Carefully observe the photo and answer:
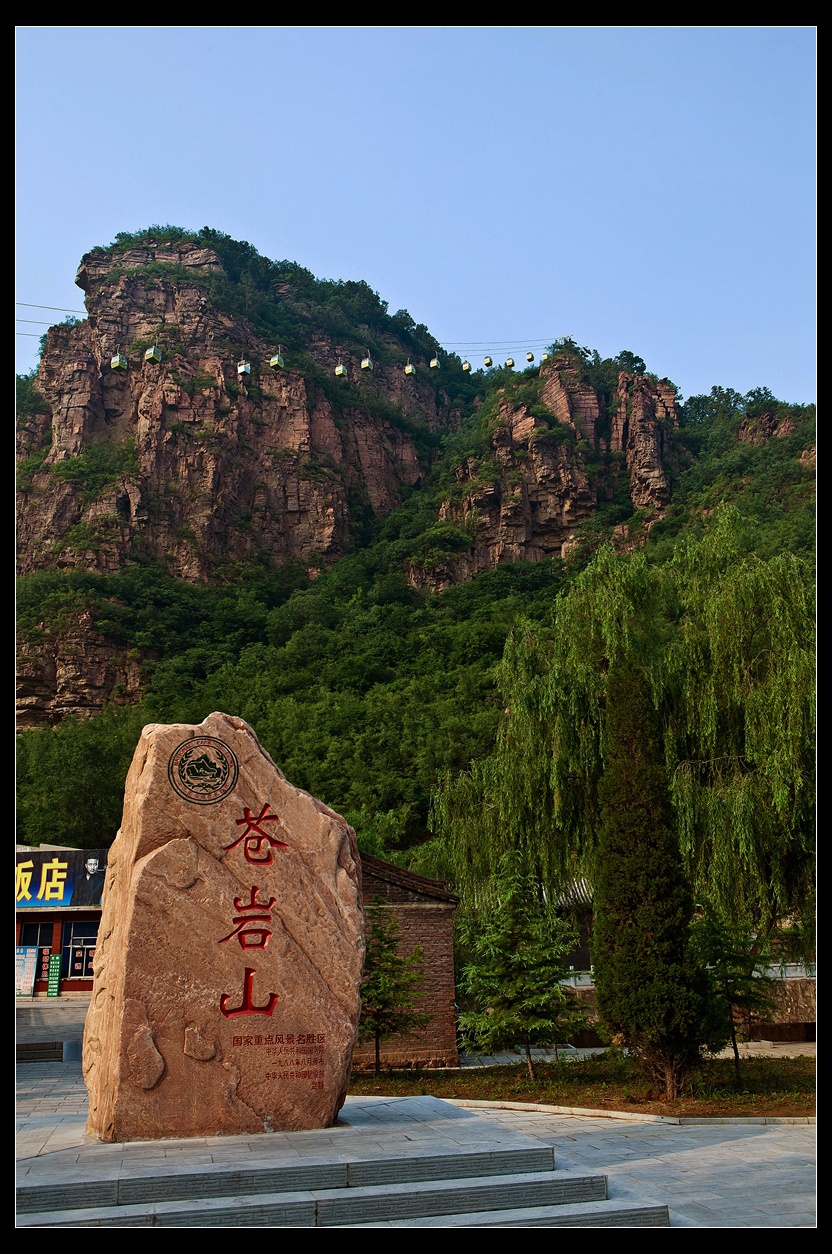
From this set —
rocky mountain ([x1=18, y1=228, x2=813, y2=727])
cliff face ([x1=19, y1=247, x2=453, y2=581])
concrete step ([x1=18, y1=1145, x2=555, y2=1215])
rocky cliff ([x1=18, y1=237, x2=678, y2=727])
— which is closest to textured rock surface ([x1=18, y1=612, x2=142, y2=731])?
rocky mountain ([x1=18, y1=228, x2=813, y2=727])

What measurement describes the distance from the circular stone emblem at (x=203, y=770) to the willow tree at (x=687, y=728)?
5.49m

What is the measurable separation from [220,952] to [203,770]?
1.05 meters

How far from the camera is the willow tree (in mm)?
9938

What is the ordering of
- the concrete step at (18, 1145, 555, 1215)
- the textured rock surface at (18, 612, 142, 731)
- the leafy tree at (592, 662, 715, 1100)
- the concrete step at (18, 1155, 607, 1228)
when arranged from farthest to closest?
the textured rock surface at (18, 612, 142, 731), the leafy tree at (592, 662, 715, 1100), the concrete step at (18, 1145, 555, 1215), the concrete step at (18, 1155, 607, 1228)

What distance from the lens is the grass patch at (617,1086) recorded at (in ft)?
25.0

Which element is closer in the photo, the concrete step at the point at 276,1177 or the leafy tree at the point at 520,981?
the concrete step at the point at 276,1177

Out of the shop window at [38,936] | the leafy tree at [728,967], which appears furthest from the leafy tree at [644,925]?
the shop window at [38,936]

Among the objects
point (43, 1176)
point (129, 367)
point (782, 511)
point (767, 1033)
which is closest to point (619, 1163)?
Result: point (43, 1176)

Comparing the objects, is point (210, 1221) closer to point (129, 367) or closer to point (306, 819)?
point (306, 819)

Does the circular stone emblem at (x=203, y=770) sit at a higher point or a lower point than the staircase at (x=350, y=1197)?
higher

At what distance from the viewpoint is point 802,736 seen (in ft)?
32.9

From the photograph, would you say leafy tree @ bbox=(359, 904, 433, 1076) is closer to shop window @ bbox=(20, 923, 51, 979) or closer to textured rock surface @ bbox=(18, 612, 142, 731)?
shop window @ bbox=(20, 923, 51, 979)

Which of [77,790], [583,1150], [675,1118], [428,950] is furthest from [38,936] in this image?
[583,1150]

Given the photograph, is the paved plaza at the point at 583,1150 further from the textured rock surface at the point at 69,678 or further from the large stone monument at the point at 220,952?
the textured rock surface at the point at 69,678
